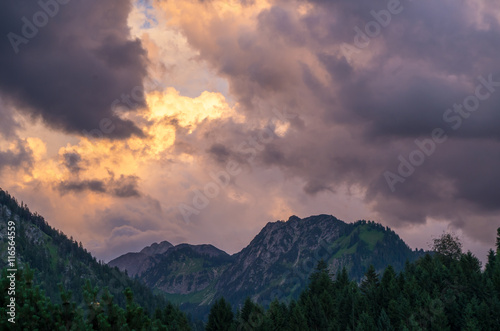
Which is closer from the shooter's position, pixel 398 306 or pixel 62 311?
pixel 62 311

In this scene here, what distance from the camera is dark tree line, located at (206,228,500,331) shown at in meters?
118

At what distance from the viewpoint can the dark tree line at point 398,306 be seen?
389 feet

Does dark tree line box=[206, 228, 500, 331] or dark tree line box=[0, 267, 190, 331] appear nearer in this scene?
dark tree line box=[0, 267, 190, 331]

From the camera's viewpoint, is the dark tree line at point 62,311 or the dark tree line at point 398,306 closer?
the dark tree line at point 62,311

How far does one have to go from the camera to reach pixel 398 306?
126250mm

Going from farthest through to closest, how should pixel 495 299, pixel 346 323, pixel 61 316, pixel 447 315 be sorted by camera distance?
1. pixel 346 323
2. pixel 447 315
3. pixel 495 299
4. pixel 61 316

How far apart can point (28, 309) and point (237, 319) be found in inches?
4897

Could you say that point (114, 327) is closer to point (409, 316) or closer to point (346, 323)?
point (409, 316)

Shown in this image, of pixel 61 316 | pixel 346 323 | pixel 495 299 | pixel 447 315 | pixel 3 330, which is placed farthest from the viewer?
pixel 346 323

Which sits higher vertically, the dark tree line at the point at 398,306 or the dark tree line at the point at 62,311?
the dark tree line at the point at 398,306

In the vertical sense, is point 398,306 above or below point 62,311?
above

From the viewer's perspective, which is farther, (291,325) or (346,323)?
(346,323)

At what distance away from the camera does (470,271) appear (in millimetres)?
144000

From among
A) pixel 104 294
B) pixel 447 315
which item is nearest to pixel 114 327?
pixel 104 294
